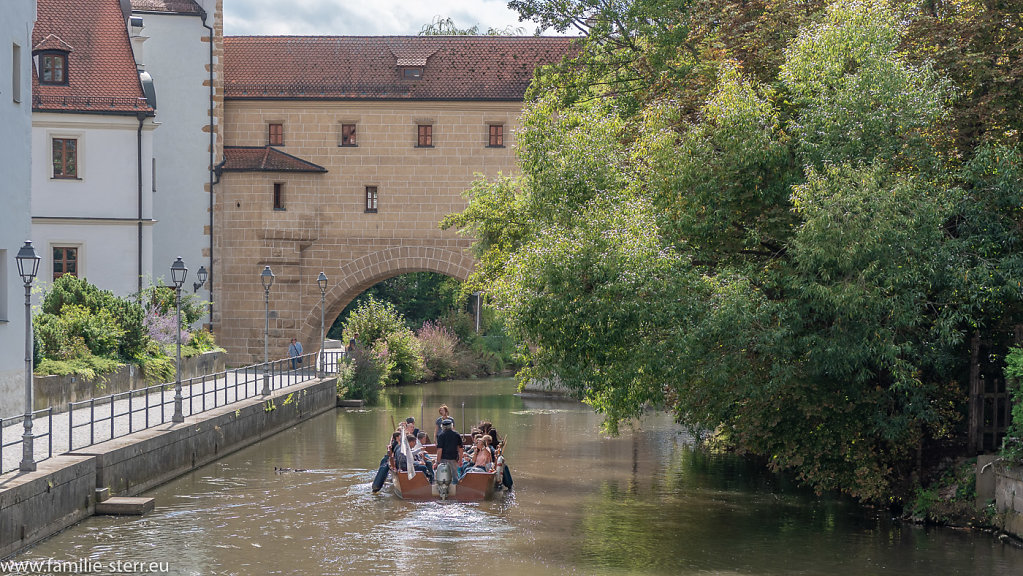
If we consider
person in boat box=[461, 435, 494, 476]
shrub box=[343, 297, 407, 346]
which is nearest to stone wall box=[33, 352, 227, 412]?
person in boat box=[461, 435, 494, 476]

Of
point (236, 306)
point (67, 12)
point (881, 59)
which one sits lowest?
point (236, 306)

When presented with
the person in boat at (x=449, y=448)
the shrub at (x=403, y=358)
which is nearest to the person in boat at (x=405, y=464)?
the person in boat at (x=449, y=448)

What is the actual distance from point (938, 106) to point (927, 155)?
27.6 inches

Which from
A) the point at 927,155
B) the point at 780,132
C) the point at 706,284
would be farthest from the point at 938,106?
the point at 706,284

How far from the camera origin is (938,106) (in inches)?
671

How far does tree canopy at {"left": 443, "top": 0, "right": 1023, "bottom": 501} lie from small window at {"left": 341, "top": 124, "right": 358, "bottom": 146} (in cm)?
1955

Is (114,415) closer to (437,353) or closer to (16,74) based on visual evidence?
(16,74)

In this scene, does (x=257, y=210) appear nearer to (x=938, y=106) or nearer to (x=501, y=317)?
(x=501, y=317)

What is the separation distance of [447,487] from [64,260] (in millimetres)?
17774

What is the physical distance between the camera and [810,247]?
16.5 metres

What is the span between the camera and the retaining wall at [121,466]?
14023 mm

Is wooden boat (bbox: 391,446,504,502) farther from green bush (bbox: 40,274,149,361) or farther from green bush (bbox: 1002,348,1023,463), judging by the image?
green bush (bbox: 40,274,149,361)

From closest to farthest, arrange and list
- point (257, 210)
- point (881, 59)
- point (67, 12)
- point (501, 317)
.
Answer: point (881, 59) < point (501, 317) < point (67, 12) < point (257, 210)

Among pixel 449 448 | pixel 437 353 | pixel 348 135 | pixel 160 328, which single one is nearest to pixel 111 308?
pixel 160 328
